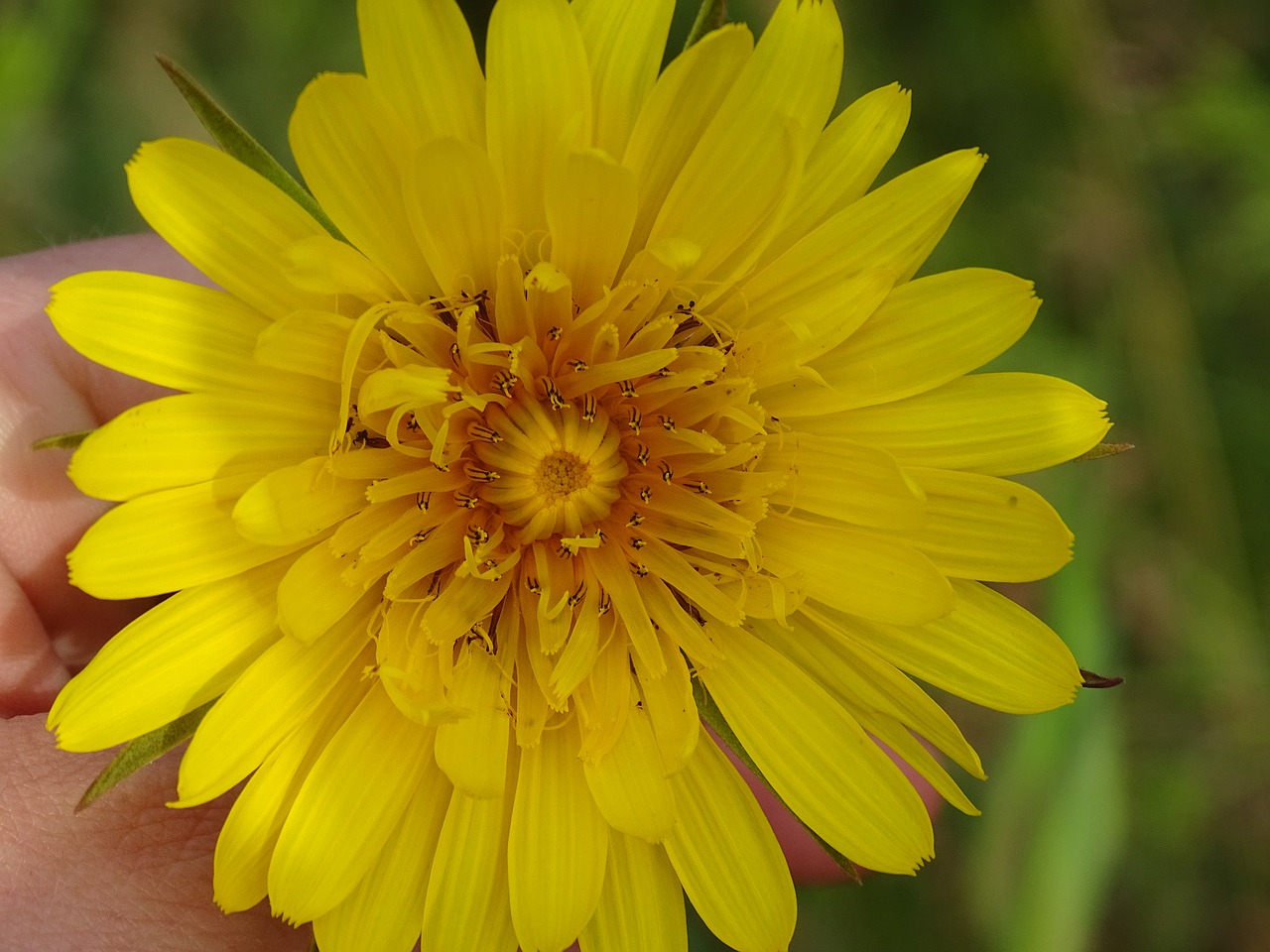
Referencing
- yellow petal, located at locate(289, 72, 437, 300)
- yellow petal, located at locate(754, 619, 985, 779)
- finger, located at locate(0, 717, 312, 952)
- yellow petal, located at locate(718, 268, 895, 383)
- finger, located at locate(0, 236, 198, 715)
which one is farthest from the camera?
finger, located at locate(0, 236, 198, 715)

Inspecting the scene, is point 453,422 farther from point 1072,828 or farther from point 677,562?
point 1072,828

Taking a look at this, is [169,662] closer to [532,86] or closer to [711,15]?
[532,86]

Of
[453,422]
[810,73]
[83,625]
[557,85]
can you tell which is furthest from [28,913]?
[810,73]

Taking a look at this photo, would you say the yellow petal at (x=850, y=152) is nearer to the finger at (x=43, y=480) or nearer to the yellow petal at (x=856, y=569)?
the yellow petal at (x=856, y=569)

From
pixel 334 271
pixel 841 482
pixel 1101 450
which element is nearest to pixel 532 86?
pixel 334 271

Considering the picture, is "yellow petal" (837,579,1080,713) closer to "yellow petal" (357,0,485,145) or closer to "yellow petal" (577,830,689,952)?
"yellow petal" (577,830,689,952)

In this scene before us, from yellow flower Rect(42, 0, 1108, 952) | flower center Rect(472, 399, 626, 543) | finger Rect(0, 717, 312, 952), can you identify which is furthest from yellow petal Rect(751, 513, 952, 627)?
finger Rect(0, 717, 312, 952)
